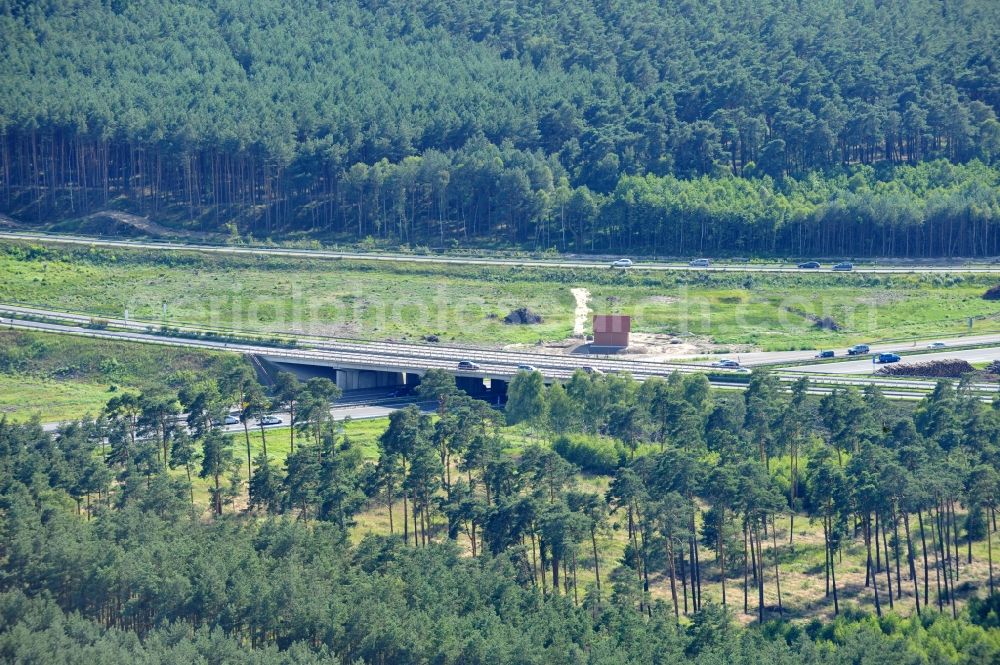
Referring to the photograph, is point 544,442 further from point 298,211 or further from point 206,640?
point 298,211

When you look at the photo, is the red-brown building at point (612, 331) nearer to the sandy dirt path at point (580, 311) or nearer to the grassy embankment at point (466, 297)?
the sandy dirt path at point (580, 311)

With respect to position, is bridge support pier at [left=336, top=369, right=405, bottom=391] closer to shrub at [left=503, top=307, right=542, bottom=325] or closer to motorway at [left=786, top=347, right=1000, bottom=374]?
shrub at [left=503, top=307, right=542, bottom=325]

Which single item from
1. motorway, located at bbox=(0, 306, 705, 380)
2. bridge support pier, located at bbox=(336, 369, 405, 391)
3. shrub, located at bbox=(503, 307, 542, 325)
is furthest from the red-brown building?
bridge support pier, located at bbox=(336, 369, 405, 391)

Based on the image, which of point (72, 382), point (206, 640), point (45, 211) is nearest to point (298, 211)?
point (45, 211)

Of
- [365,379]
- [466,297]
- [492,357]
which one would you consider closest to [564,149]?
[466,297]

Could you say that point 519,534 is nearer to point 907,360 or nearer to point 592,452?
point 592,452

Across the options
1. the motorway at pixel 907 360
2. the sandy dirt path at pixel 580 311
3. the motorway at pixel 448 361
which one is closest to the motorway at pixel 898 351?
the motorway at pixel 907 360
